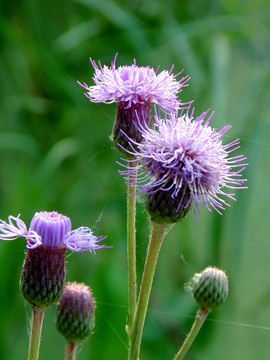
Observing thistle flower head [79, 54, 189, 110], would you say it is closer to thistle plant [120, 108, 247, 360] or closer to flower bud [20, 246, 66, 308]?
thistle plant [120, 108, 247, 360]

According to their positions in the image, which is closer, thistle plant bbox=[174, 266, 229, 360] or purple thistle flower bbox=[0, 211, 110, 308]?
purple thistle flower bbox=[0, 211, 110, 308]

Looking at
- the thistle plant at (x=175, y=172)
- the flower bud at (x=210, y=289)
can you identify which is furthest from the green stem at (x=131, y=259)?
the flower bud at (x=210, y=289)

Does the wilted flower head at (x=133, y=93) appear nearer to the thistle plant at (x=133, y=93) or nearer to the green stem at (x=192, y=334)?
the thistle plant at (x=133, y=93)

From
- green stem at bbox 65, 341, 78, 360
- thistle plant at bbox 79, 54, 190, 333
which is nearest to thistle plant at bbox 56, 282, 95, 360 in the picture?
green stem at bbox 65, 341, 78, 360

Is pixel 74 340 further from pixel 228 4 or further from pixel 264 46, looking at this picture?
pixel 264 46

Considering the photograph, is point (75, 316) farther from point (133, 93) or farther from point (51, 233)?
point (133, 93)

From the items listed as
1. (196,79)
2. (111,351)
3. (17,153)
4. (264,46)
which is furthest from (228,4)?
(111,351)
